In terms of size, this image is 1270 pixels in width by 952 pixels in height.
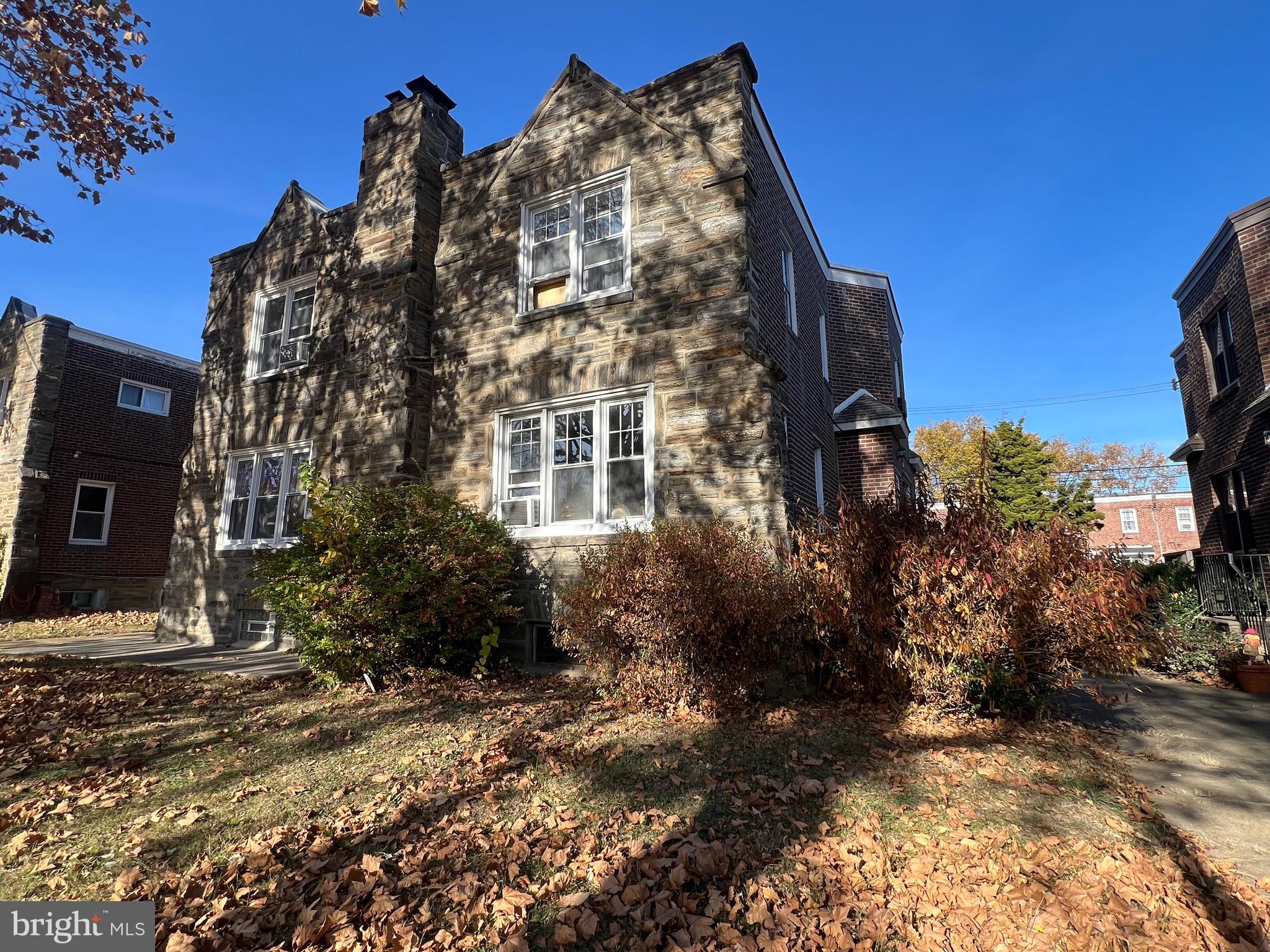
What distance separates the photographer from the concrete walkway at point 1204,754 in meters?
3.83

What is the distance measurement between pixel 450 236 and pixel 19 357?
16.5 m

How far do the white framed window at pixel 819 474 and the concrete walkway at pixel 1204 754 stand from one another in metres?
5.00

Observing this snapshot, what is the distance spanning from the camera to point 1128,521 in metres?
48.8

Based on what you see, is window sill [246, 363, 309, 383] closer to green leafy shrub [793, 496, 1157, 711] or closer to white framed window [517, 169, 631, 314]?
white framed window [517, 169, 631, 314]

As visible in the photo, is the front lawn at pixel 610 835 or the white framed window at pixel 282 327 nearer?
the front lawn at pixel 610 835

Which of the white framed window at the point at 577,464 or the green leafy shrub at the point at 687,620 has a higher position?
the white framed window at the point at 577,464

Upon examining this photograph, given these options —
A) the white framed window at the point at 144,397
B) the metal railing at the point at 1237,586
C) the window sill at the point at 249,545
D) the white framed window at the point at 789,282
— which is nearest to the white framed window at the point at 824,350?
the white framed window at the point at 789,282

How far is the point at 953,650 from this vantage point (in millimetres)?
5477

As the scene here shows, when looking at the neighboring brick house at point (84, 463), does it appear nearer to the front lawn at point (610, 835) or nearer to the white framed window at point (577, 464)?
the front lawn at point (610, 835)

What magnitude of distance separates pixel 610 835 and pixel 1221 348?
1914cm

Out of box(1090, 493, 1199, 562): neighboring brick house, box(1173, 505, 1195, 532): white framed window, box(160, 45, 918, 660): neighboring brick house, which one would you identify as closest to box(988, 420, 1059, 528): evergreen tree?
box(160, 45, 918, 660): neighboring brick house

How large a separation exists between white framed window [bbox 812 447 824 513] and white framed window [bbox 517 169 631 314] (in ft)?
15.7

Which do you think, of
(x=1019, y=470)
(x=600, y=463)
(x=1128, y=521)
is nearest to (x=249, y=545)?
(x=600, y=463)

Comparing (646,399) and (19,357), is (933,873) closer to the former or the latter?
(646,399)
